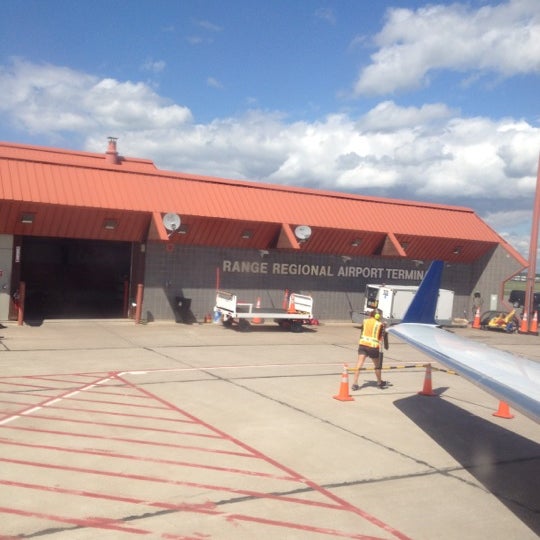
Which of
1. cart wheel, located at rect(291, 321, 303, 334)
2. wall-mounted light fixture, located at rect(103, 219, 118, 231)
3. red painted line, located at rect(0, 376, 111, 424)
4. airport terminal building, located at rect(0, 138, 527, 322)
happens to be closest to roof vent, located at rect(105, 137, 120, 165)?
airport terminal building, located at rect(0, 138, 527, 322)

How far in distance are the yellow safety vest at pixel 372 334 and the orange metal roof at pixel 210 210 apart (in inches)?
485

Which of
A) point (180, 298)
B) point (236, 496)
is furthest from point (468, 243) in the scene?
point (236, 496)

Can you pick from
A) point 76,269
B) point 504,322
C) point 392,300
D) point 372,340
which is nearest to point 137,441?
point 372,340

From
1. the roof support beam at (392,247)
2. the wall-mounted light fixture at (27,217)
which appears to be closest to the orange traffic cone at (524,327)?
the roof support beam at (392,247)

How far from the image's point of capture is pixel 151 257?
26734mm

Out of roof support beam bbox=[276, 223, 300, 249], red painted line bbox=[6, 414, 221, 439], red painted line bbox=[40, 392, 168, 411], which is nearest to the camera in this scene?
Answer: red painted line bbox=[6, 414, 221, 439]

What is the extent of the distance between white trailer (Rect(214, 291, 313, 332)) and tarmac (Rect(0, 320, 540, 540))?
770cm

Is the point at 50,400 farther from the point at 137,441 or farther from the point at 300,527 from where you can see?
the point at 300,527

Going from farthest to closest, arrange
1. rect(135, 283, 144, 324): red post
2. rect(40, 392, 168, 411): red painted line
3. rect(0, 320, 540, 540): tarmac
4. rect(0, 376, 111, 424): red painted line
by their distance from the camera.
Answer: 1. rect(135, 283, 144, 324): red post
2. rect(40, 392, 168, 411): red painted line
3. rect(0, 376, 111, 424): red painted line
4. rect(0, 320, 540, 540): tarmac

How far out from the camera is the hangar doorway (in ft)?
125

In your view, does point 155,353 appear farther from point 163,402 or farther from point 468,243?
point 468,243

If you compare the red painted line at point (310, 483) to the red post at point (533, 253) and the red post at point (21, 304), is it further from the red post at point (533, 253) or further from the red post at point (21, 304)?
the red post at point (533, 253)

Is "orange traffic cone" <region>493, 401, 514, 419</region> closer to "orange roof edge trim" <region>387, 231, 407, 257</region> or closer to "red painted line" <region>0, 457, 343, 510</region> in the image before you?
"red painted line" <region>0, 457, 343, 510</region>

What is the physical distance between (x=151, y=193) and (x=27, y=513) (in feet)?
66.3
